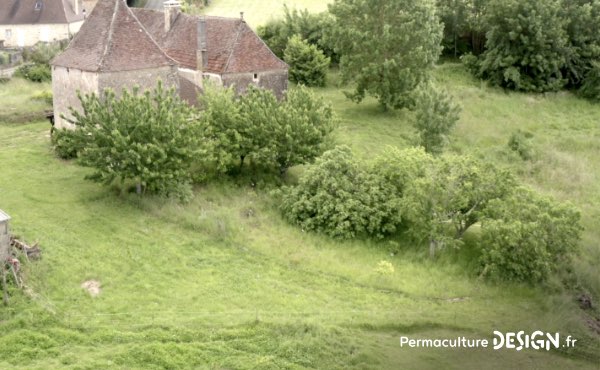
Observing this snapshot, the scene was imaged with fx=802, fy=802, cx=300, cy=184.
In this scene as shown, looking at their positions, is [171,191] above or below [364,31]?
below

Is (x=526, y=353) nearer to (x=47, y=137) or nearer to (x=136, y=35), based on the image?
(x=136, y=35)

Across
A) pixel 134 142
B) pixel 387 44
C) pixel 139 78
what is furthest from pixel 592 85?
pixel 134 142

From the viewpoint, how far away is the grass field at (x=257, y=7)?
6950cm

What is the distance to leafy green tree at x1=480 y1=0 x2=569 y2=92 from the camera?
57.0 meters

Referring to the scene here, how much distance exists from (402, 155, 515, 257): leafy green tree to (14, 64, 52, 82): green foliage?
31219mm

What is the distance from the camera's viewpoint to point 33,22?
209 ft

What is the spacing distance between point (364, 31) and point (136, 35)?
16.0 metres

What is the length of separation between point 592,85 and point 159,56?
3295cm

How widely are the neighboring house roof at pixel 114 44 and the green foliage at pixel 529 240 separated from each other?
19359mm

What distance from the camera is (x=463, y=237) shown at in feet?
119

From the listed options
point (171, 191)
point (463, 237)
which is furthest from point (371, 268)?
point (171, 191)

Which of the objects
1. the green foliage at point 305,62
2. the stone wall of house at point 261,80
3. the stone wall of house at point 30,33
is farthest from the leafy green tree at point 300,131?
the stone wall of house at point 30,33

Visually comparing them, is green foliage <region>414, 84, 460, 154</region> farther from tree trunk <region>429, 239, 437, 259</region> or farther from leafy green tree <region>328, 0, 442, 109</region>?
tree trunk <region>429, 239, 437, 259</region>

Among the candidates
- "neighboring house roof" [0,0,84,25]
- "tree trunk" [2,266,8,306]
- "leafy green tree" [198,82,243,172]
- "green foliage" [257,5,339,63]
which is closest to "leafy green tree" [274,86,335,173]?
"leafy green tree" [198,82,243,172]
